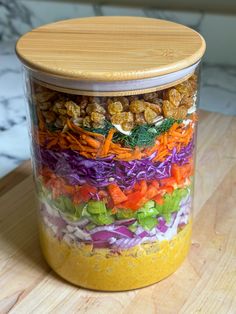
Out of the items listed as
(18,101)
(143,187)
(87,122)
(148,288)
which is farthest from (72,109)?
(18,101)

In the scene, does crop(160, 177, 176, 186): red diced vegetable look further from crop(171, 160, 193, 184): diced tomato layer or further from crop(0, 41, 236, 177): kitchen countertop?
crop(0, 41, 236, 177): kitchen countertop

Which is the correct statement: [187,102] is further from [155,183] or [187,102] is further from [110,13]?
[110,13]

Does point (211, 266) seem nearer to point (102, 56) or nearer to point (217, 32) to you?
point (102, 56)

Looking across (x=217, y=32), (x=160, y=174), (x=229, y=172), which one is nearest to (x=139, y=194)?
(x=160, y=174)

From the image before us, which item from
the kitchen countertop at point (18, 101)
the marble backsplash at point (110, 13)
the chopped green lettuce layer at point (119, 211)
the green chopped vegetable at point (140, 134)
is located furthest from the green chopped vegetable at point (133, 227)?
the marble backsplash at point (110, 13)

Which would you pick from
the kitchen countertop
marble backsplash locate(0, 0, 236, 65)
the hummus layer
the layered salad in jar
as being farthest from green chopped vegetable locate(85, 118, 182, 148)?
marble backsplash locate(0, 0, 236, 65)

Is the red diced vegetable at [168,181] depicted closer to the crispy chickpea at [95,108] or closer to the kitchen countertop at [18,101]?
the crispy chickpea at [95,108]
